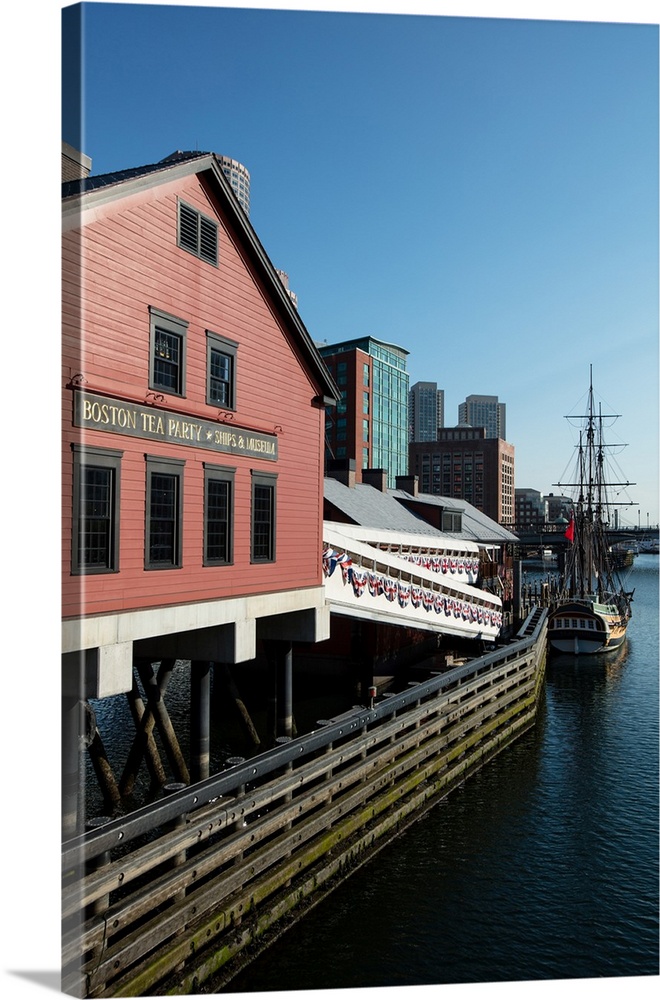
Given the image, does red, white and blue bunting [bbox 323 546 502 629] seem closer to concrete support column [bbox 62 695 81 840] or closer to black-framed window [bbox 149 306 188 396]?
black-framed window [bbox 149 306 188 396]

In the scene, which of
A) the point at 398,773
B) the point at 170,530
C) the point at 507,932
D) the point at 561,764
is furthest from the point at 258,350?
the point at 561,764

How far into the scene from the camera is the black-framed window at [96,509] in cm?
1090

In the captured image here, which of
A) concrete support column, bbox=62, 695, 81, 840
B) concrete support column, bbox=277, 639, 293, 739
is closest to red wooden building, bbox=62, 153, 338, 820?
concrete support column, bbox=62, 695, 81, 840

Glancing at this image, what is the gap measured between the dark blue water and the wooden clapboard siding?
6088 mm

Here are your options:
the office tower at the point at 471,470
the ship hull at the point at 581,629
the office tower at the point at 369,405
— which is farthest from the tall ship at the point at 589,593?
the office tower at the point at 471,470

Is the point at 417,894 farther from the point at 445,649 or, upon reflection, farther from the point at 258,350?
the point at 445,649

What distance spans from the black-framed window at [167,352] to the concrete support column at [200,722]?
6022 millimetres

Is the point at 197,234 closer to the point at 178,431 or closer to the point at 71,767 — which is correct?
the point at 178,431

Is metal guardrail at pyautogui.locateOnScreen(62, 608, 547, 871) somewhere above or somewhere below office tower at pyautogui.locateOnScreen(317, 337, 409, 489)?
below

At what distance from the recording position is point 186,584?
1366 centimetres

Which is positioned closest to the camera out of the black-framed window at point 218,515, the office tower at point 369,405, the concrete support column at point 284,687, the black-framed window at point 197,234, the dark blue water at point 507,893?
the dark blue water at point 507,893

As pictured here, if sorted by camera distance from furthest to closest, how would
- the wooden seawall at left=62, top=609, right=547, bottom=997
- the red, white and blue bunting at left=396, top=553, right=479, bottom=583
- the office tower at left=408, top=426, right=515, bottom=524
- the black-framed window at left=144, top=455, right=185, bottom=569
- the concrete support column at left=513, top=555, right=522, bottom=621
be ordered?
the office tower at left=408, top=426, right=515, bottom=524
the concrete support column at left=513, top=555, right=522, bottom=621
the red, white and blue bunting at left=396, top=553, right=479, bottom=583
the black-framed window at left=144, top=455, right=185, bottom=569
the wooden seawall at left=62, top=609, right=547, bottom=997

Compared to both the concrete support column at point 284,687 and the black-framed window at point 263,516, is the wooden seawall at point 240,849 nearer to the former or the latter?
the concrete support column at point 284,687

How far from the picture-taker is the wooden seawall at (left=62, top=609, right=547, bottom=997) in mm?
9344
